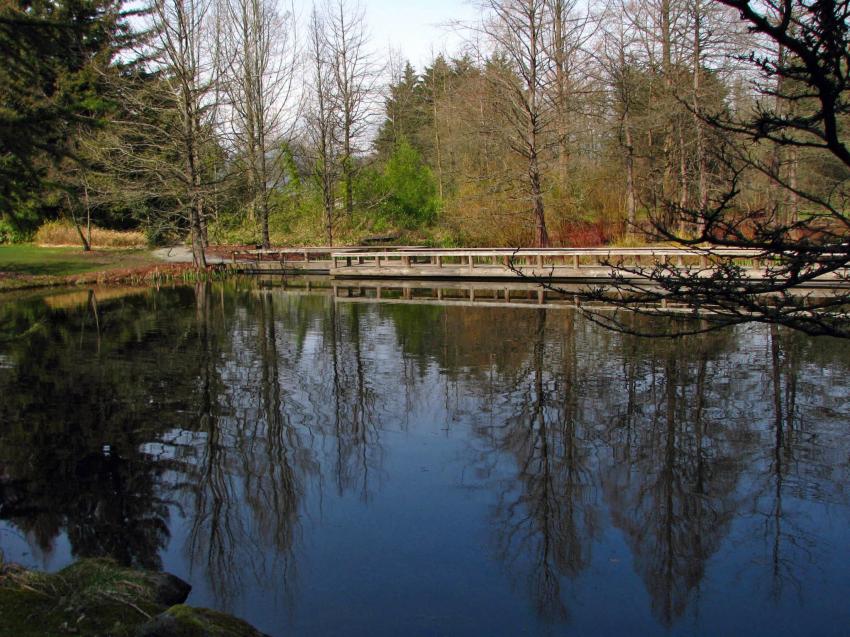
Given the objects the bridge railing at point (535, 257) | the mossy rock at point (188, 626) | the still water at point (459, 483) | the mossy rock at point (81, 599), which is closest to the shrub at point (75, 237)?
the bridge railing at point (535, 257)

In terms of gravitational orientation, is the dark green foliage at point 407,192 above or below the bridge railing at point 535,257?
above

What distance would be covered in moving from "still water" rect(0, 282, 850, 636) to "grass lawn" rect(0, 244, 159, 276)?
53.0 ft

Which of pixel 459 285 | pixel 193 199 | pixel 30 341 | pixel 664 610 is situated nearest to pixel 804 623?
pixel 664 610

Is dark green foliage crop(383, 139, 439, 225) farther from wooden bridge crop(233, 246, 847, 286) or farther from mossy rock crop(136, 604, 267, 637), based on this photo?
mossy rock crop(136, 604, 267, 637)

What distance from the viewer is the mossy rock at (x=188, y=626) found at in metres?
3.82

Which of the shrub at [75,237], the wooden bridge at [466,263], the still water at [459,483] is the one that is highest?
the shrub at [75,237]

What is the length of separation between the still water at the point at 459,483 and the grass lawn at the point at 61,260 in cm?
1614

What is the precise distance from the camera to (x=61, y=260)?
30.0m

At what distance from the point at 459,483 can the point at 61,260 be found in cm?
2760

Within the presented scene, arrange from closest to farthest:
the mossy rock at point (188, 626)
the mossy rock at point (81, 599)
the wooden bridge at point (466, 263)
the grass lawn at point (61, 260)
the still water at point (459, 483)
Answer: the mossy rock at point (188, 626), the mossy rock at point (81, 599), the still water at point (459, 483), the wooden bridge at point (466, 263), the grass lawn at point (61, 260)

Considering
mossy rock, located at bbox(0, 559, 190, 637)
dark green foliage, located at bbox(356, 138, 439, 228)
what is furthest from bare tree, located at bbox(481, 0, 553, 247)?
mossy rock, located at bbox(0, 559, 190, 637)

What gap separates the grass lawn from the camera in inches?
1081

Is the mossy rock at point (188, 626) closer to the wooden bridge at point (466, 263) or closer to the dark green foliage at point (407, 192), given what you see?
the wooden bridge at point (466, 263)

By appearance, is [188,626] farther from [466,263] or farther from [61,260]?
[61,260]
